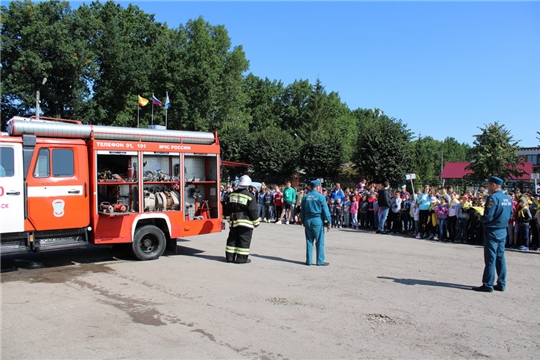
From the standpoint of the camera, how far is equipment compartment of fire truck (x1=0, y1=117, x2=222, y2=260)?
29.8 ft

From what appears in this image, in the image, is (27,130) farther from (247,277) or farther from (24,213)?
(247,277)

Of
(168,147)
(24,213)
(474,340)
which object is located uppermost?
(168,147)

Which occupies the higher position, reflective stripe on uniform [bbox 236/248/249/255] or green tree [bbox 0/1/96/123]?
green tree [bbox 0/1/96/123]

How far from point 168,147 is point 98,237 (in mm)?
2600

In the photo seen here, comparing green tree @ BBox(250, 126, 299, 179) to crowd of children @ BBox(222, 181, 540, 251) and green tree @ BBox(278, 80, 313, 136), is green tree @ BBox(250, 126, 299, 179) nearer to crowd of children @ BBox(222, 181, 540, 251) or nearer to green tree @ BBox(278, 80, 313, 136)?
crowd of children @ BBox(222, 181, 540, 251)

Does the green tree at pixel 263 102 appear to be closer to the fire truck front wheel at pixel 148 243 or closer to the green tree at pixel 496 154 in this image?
the green tree at pixel 496 154

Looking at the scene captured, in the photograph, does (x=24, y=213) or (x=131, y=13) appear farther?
(x=131, y=13)

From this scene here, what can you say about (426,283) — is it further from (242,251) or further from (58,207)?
(58,207)

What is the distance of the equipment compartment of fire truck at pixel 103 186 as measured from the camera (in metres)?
9.09

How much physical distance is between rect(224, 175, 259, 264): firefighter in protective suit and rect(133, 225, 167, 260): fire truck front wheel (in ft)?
5.32

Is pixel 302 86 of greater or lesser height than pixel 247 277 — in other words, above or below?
above

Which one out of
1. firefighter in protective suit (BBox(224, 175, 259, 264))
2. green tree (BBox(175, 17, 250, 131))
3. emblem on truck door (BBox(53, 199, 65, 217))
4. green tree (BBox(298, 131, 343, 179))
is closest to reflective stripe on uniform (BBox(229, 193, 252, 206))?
firefighter in protective suit (BBox(224, 175, 259, 264))

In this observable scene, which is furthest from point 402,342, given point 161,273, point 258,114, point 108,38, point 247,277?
point 258,114

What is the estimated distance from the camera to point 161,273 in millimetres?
9359
